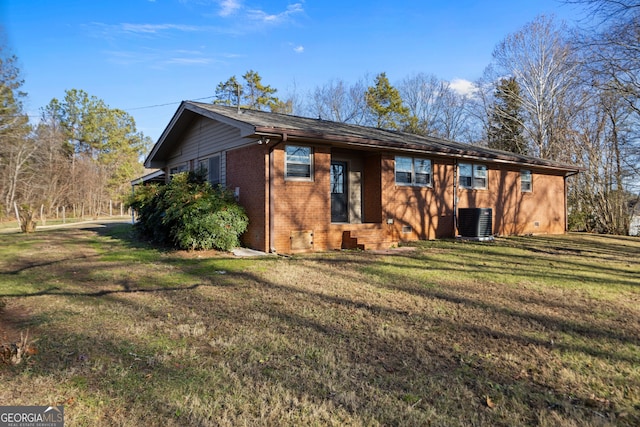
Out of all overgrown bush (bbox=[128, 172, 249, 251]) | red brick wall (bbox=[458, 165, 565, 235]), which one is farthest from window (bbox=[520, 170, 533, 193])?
overgrown bush (bbox=[128, 172, 249, 251])

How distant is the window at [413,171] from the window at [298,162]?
3.43 meters

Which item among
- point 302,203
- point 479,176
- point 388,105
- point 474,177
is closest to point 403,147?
point 302,203

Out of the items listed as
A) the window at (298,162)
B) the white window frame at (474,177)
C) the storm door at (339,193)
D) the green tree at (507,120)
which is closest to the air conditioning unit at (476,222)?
the white window frame at (474,177)

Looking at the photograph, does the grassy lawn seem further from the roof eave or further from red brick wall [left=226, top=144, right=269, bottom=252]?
the roof eave

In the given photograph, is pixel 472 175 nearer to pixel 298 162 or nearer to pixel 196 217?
pixel 298 162

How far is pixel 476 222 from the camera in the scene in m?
12.7

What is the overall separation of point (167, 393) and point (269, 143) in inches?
297

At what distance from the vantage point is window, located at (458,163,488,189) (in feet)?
47.5

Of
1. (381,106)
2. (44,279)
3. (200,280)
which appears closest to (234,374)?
(200,280)

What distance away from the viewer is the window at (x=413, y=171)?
12.6 meters

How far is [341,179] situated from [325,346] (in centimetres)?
891

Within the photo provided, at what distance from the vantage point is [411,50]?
61.6ft

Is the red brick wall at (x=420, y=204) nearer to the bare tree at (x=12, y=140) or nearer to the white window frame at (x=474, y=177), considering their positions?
the white window frame at (x=474, y=177)

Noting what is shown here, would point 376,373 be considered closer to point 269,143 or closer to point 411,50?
point 269,143
